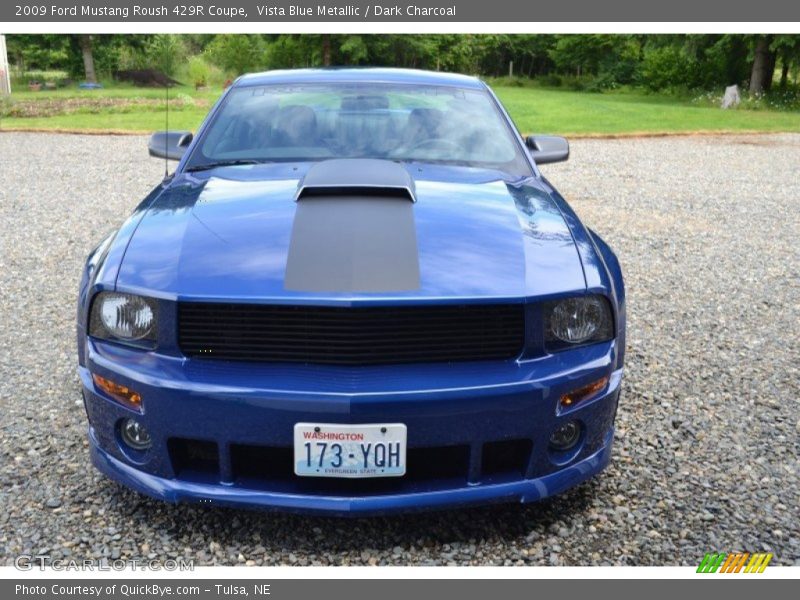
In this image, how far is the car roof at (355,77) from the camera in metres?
4.07

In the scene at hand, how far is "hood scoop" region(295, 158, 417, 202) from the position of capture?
2855 millimetres

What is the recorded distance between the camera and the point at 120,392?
95.4 inches

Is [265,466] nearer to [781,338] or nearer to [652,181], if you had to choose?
[781,338]

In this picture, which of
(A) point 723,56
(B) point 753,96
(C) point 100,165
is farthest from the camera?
(A) point 723,56

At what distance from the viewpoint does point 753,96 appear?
27.1 metres

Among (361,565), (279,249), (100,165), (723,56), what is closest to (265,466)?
(361,565)

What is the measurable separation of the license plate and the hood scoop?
37.2 inches

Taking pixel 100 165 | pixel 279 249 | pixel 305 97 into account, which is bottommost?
pixel 100 165

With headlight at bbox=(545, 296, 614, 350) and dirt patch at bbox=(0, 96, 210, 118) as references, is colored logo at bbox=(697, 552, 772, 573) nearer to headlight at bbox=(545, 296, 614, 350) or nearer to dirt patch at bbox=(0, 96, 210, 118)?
headlight at bbox=(545, 296, 614, 350)

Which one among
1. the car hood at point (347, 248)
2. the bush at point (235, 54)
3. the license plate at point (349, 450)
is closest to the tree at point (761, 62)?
the bush at point (235, 54)

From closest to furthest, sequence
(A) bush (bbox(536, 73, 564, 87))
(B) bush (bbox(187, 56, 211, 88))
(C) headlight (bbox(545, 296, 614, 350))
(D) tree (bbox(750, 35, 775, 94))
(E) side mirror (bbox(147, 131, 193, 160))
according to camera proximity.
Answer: (C) headlight (bbox(545, 296, 614, 350)) < (E) side mirror (bbox(147, 131, 193, 160)) < (B) bush (bbox(187, 56, 211, 88)) < (D) tree (bbox(750, 35, 775, 94)) < (A) bush (bbox(536, 73, 564, 87))

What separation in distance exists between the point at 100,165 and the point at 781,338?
10191 millimetres

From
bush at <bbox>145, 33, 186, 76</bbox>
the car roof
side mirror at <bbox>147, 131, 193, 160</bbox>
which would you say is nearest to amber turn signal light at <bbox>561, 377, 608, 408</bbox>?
the car roof

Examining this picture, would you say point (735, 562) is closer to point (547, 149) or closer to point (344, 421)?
point (344, 421)
